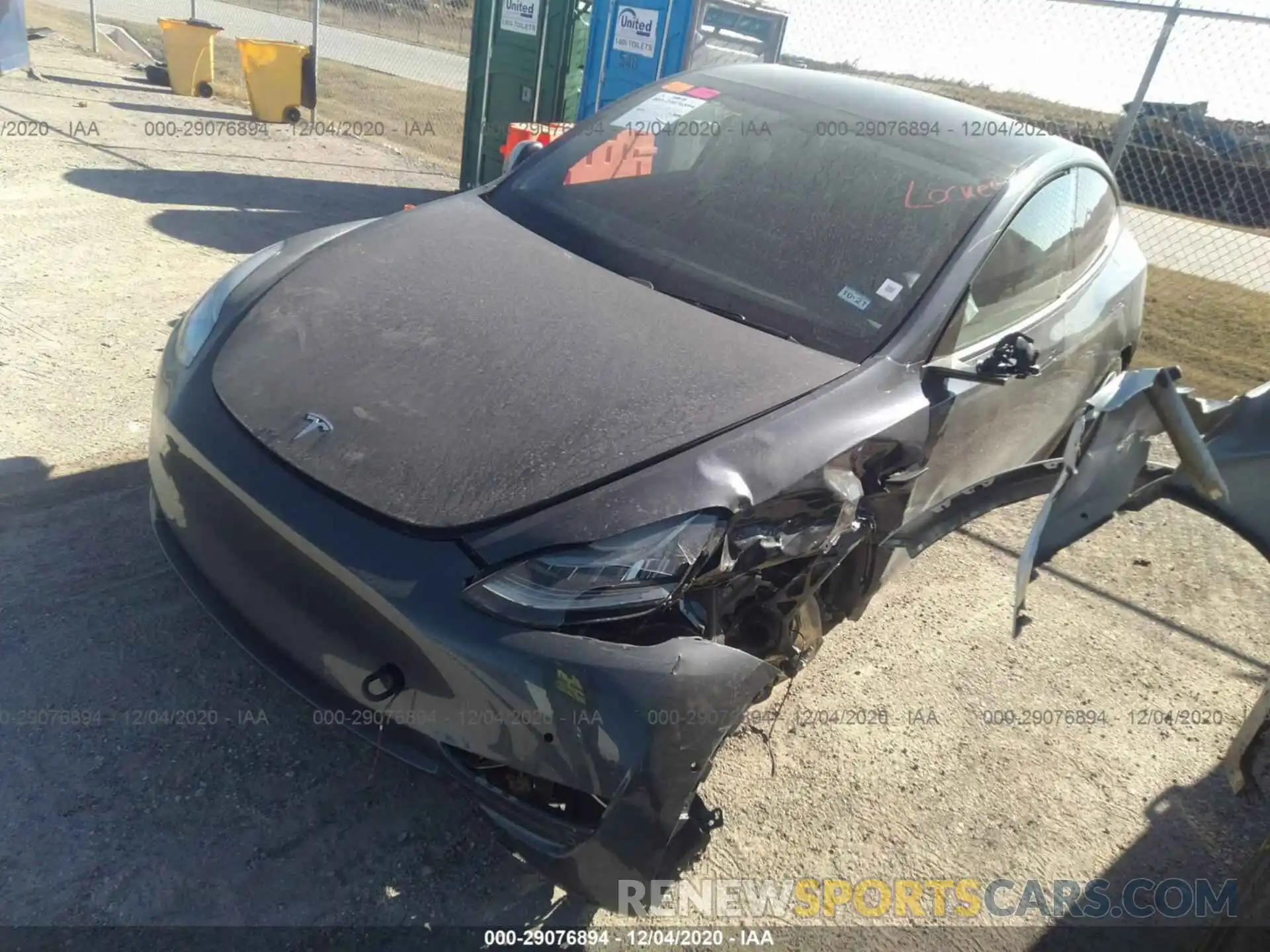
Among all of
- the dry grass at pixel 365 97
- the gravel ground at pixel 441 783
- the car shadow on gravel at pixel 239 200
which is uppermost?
the gravel ground at pixel 441 783

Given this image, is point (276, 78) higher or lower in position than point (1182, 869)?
higher

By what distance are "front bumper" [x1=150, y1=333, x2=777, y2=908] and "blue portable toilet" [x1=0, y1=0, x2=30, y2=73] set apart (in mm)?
10459

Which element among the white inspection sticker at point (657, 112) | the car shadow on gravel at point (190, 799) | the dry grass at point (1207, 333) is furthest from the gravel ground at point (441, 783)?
the dry grass at point (1207, 333)

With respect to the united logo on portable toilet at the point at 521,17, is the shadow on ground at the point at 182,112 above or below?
below

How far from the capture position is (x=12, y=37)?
9938mm

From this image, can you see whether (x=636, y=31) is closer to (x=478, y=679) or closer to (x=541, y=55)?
(x=541, y=55)

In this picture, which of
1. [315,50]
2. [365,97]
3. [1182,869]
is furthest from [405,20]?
[1182,869]

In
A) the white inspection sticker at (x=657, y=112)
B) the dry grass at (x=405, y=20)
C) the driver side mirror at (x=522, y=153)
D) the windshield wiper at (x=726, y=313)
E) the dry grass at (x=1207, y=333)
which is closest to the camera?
the windshield wiper at (x=726, y=313)

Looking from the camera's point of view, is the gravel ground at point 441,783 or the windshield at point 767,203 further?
the windshield at point 767,203

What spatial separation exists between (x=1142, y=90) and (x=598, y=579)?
663cm

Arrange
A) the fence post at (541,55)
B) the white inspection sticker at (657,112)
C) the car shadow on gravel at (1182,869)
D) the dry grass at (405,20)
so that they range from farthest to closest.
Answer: the dry grass at (405,20) → the fence post at (541,55) → the white inspection sticker at (657,112) → the car shadow on gravel at (1182,869)

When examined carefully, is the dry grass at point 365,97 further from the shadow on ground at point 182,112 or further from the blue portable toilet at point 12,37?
the blue portable toilet at point 12,37

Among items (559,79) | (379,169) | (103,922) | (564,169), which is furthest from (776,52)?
(103,922)

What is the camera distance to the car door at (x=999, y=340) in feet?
9.41
